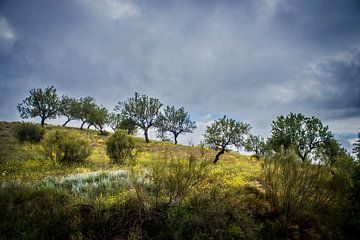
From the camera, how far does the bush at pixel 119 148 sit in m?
14.5

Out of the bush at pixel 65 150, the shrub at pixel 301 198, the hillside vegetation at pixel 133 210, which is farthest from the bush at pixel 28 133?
the shrub at pixel 301 198

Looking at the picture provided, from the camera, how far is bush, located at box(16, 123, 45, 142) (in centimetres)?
1966

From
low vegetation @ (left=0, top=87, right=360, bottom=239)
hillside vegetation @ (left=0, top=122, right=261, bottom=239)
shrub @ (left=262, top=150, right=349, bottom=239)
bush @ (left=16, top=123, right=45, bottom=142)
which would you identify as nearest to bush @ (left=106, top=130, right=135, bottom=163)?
low vegetation @ (left=0, top=87, right=360, bottom=239)

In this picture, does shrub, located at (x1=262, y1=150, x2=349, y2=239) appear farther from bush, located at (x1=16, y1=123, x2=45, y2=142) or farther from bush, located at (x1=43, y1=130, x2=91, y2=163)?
bush, located at (x1=16, y1=123, x2=45, y2=142)

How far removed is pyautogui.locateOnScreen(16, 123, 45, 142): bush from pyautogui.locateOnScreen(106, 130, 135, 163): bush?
1054 cm

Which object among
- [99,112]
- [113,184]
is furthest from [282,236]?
[99,112]

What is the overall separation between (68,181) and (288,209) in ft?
26.0

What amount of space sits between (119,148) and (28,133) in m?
11.7

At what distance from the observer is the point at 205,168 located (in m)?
6.89

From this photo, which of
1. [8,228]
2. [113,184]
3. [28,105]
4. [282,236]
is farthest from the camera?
[28,105]

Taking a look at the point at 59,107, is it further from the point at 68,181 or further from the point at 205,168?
the point at 205,168

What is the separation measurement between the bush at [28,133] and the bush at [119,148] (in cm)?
1054

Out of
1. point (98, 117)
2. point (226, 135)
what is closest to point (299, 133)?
point (226, 135)

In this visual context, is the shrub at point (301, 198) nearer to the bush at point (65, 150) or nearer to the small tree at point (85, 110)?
the bush at point (65, 150)
